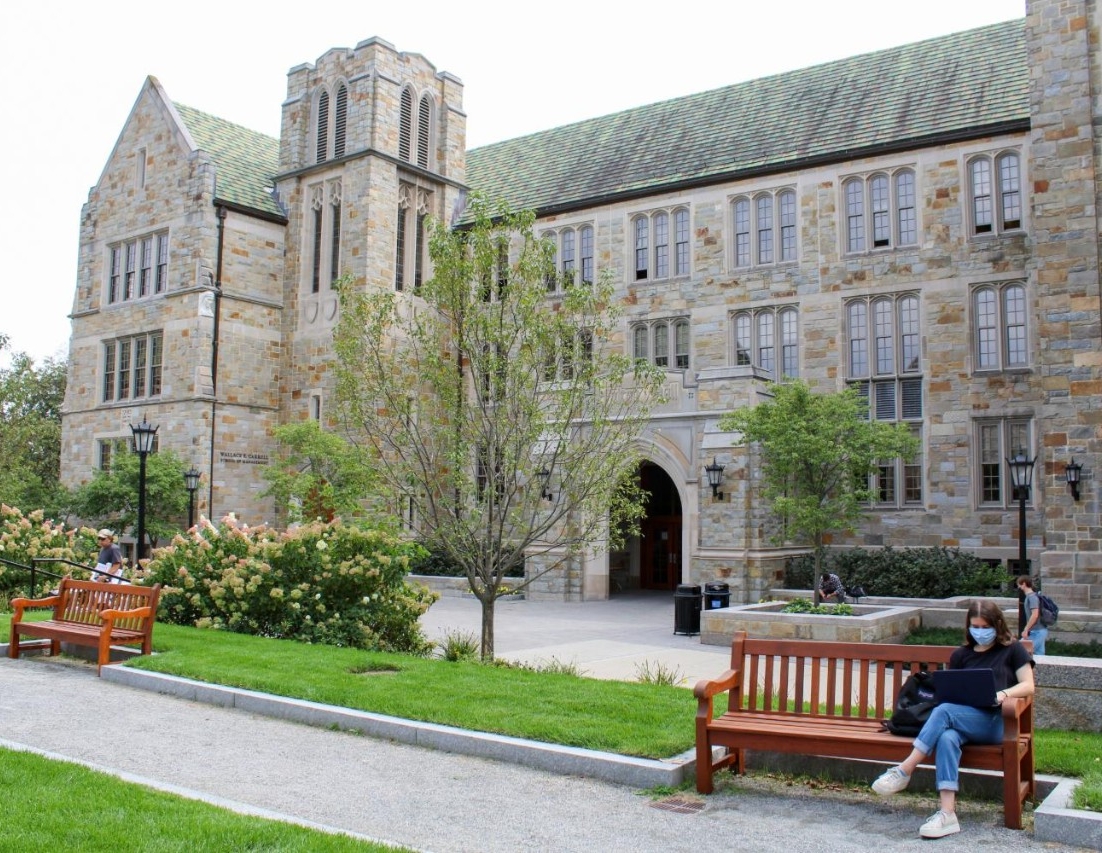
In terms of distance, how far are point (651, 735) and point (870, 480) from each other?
62.7ft

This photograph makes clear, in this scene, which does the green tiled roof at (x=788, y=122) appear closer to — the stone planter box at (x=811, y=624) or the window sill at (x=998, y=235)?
the window sill at (x=998, y=235)

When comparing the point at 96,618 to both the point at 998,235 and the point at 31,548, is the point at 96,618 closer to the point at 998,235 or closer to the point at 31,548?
the point at 31,548

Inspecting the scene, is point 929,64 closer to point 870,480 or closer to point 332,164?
point 870,480

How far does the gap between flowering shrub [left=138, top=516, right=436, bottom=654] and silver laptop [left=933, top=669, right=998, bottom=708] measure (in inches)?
332

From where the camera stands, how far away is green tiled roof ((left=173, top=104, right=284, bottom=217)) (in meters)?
32.7

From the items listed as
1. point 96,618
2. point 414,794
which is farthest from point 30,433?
point 414,794

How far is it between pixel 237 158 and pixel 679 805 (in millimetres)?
31865

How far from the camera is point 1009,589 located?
21.8 m

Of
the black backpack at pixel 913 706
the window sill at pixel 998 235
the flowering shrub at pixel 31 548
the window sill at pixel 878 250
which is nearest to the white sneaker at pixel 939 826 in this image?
the black backpack at pixel 913 706

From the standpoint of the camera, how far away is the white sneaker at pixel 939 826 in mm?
5762

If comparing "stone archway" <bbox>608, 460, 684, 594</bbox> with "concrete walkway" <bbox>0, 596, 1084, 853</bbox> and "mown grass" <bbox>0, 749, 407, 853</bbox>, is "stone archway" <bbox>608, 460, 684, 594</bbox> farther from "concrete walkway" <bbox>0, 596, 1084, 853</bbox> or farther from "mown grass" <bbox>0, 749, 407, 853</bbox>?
"mown grass" <bbox>0, 749, 407, 853</bbox>

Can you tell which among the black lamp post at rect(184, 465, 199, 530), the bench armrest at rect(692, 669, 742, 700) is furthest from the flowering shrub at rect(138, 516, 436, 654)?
the black lamp post at rect(184, 465, 199, 530)

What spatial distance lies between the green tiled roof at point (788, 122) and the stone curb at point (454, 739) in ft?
71.9

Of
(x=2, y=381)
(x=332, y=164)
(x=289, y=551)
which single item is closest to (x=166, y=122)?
(x=332, y=164)
